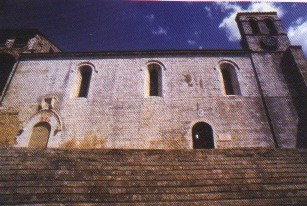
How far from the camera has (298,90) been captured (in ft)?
39.5

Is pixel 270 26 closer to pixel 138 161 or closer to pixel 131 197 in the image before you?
pixel 138 161

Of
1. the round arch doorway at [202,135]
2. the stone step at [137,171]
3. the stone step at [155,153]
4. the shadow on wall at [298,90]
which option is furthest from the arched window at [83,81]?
the shadow on wall at [298,90]

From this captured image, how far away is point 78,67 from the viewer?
45.0 feet

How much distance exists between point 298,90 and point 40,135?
43.7 ft

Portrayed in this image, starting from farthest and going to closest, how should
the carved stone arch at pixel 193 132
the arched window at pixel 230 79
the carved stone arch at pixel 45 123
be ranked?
the arched window at pixel 230 79 → the carved stone arch at pixel 45 123 → the carved stone arch at pixel 193 132

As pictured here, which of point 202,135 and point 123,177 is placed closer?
point 123,177

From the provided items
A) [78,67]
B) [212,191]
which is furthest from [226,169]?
[78,67]

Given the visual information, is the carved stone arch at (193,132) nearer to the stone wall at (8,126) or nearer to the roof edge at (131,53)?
the roof edge at (131,53)

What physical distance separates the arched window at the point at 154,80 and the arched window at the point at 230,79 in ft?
12.0

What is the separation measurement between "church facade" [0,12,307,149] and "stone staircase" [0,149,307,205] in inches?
145

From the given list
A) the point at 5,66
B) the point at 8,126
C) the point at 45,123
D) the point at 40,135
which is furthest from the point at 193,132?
the point at 5,66

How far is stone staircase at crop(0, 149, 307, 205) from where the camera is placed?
5.05 meters

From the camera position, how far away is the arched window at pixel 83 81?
13.1m

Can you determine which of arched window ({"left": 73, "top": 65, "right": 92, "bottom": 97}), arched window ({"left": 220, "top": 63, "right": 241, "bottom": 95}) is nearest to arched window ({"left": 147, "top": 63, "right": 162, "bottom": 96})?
arched window ({"left": 73, "top": 65, "right": 92, "bottom": 97})
